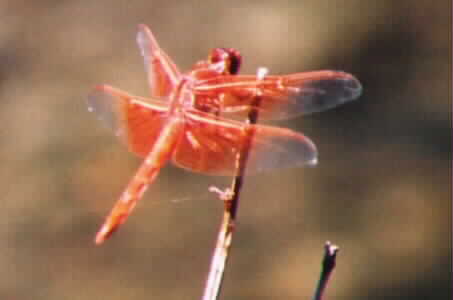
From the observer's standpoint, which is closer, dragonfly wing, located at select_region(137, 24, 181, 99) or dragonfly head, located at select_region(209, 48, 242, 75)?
dragonfly head, located at select_region(209, 48, 242, 75)

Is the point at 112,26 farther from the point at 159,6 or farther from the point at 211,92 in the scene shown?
the point at 211,92

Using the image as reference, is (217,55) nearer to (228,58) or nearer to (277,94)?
(228,58)

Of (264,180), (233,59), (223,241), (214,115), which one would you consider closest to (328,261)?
(223,241)

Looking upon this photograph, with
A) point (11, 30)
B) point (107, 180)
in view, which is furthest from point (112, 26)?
point (107, 180)

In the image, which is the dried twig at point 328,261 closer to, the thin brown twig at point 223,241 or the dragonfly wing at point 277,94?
the thin brown twig at point 223,241

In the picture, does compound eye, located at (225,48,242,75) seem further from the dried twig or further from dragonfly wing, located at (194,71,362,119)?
the dried twig

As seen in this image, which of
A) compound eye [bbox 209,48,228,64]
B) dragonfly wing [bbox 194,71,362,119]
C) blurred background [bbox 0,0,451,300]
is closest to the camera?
compound eye [bbox 209,48,228,64]

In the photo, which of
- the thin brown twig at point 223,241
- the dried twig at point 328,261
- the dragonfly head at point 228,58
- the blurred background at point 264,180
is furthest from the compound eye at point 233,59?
the blurred background at point 264,180

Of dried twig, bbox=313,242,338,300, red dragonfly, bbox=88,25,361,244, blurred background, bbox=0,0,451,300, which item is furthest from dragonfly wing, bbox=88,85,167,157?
blurred background, bbox=0,0,451,300
